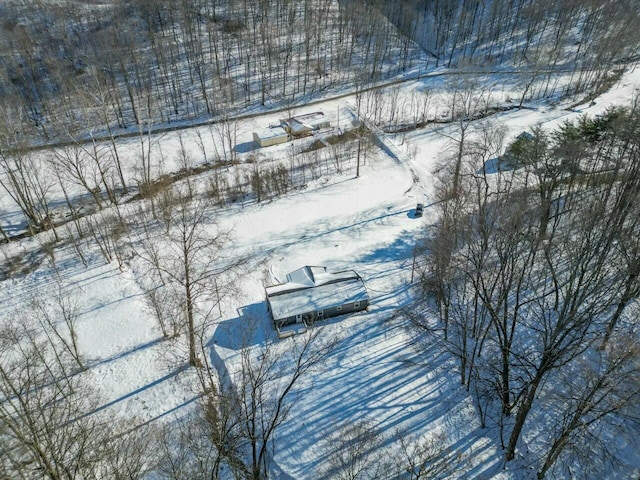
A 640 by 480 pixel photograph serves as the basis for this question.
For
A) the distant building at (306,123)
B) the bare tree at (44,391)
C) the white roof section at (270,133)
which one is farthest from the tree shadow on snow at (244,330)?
the distant building at (306,123)

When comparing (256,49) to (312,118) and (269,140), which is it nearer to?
(312,118)

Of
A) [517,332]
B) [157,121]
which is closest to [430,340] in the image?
[517,332]

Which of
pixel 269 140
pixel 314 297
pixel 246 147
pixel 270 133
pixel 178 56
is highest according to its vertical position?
pixel 178 56

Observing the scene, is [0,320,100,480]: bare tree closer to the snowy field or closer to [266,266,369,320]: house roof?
the snowy field

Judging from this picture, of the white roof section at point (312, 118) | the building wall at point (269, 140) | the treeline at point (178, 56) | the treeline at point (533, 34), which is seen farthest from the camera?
the treeline at point (533, 34)

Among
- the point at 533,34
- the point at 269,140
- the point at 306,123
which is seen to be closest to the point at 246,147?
the point at 269,140

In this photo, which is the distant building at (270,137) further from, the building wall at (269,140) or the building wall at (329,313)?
the building wall at (329,313)

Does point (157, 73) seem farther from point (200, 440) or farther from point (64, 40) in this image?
point (200, 440)
